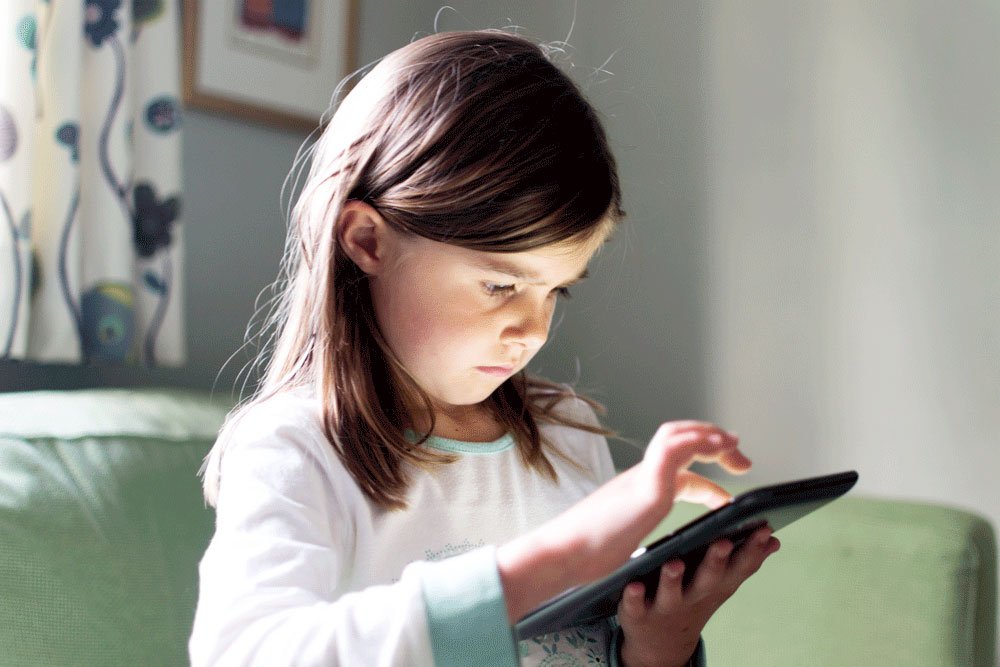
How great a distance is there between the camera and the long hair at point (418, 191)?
77cm

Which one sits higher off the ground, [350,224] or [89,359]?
[350,224]

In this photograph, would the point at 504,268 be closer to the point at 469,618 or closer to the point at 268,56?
the point at 469,618

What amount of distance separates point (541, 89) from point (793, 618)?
0.71 meters

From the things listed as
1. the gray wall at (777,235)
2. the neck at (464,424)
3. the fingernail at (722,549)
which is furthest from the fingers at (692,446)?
the gray wall at (777,235)

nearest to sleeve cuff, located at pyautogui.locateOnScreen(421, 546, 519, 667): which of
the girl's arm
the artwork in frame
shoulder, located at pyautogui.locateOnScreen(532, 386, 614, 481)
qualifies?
the girl's arm

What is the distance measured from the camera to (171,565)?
112cm

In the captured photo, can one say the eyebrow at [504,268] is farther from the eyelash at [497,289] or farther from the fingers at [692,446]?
the fingers at [692,446]

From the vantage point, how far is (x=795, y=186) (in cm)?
194

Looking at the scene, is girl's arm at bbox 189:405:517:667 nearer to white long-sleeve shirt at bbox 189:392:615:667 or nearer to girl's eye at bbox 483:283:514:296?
white long-sleeve shirt at bbox 189:392:615:667

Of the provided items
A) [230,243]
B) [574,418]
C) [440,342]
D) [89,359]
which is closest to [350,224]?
[440,342]

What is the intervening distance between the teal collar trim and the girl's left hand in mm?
188

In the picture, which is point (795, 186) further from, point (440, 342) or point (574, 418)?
point (440, 342)

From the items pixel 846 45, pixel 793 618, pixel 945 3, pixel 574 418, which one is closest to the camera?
pixel 574 418

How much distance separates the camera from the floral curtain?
1479mm
